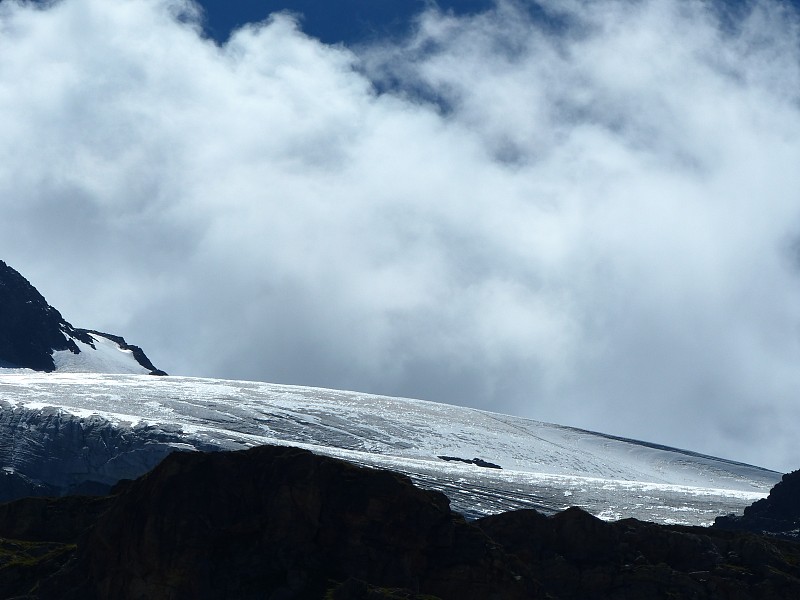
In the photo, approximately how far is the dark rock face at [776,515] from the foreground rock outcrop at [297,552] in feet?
207

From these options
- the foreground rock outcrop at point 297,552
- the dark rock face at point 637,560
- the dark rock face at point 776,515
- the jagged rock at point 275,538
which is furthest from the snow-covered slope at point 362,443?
the jagged rock at point 275,538

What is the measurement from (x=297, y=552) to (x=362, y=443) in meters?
95.6

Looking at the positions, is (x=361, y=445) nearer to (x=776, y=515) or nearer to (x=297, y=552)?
(x=776, y=515)

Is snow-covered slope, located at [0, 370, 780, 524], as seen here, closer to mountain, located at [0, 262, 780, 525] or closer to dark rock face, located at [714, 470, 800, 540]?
mountain, located at [0, 262, 780, 525]

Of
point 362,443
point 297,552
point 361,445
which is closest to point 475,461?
point 362,443

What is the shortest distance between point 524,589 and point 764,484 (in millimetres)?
122280

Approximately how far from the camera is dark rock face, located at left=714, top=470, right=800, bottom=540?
12212cm

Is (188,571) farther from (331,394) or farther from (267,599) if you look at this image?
(331,394)

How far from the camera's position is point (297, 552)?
52.3 meters

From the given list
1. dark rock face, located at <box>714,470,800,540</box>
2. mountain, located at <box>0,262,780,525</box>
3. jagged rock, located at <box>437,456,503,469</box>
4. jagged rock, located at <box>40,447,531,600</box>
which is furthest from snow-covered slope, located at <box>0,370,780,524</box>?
jagged rock, located at <box>40,447,531,600</box>

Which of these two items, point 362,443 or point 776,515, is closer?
point 776,515

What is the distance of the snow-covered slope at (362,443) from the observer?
12738 cm

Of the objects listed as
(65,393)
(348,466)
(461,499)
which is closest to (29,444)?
(65,393)

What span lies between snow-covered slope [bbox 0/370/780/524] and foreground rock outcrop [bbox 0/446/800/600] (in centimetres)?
5882
